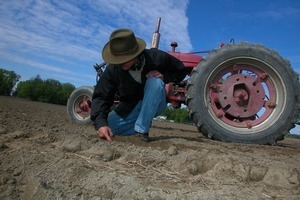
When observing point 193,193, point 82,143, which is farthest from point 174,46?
point 193,193

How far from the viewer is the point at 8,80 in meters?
62.4

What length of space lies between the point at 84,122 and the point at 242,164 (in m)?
4.75

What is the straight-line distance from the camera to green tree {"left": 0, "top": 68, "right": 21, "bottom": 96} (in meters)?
60.1

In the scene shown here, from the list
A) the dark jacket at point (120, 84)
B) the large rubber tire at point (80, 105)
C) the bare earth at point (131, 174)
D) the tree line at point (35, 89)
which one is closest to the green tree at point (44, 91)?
the tree line at point (35, 89)

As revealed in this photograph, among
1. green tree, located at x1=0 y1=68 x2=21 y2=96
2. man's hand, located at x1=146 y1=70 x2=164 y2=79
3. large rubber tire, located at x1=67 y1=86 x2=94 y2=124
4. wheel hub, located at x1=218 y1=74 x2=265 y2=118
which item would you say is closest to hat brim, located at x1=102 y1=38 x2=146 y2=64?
man's hand, located at x1=146 y1=70 x2=164 y2=79

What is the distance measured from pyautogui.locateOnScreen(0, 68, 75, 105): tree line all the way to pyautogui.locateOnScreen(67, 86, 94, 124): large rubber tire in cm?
4937

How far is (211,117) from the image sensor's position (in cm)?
356

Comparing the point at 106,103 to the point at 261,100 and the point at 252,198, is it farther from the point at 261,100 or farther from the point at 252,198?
the point at 252,198

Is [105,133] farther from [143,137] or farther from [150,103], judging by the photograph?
[150,103]

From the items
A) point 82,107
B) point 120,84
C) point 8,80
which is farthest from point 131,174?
point 8,80

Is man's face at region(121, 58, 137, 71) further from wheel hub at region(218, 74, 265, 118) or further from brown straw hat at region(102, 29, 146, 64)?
wheel hub at region(218, 74, 265, 118)

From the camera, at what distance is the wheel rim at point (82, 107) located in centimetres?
674

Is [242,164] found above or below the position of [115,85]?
below

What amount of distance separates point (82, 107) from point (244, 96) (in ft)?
13.0
